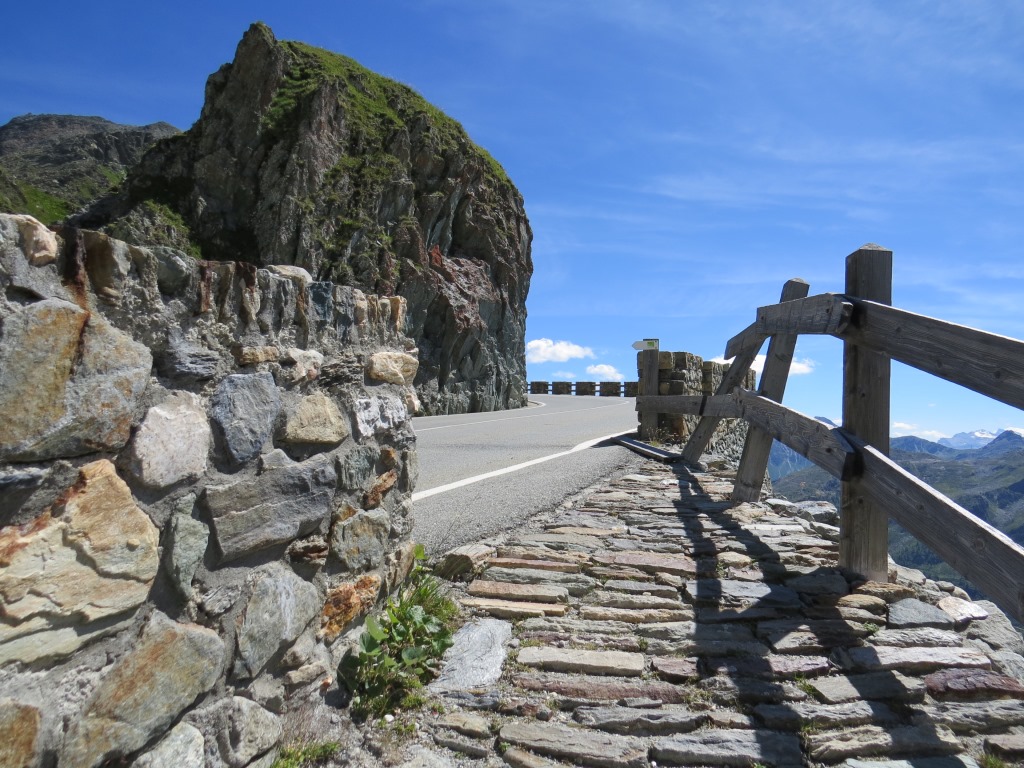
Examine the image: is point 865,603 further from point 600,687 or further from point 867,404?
point 600,687

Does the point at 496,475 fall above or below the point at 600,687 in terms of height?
above

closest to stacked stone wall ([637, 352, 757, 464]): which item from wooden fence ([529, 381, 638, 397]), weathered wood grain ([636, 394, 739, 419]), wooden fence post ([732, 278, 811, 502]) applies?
weathered wood grain ([636, 394, 739, 419])

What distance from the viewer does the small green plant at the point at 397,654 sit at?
2.84 meters

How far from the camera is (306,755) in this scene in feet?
7.98

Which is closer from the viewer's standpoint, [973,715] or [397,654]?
[973,715]

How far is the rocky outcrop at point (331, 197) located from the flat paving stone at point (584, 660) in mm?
23341

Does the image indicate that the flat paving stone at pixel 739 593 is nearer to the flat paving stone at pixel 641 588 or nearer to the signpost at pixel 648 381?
the flat paving stone at pixel 641 588

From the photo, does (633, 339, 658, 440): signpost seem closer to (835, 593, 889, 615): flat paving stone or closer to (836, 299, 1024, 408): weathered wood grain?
(836, 299, 1024, 408): weathered wood grain

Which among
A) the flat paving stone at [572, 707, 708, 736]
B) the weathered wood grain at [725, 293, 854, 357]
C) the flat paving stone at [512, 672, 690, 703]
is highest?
the weathered wood grain at [725, 293, 854, 357]

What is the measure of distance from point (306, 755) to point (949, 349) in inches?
121

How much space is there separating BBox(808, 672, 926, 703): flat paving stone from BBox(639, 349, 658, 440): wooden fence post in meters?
8.01

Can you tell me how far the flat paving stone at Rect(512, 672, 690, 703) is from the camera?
9.75ft

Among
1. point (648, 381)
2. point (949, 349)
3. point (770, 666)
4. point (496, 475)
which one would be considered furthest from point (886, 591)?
point (648, 381)

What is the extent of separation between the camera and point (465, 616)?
3.76 metres
